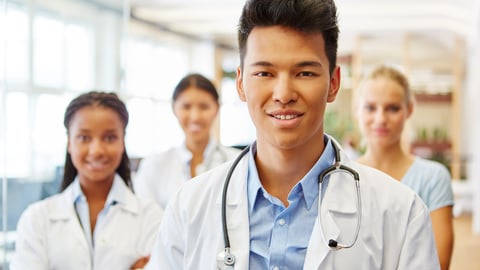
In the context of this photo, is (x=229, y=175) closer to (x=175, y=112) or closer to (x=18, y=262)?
(x=18, y=262)

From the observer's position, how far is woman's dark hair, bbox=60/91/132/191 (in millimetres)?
2201

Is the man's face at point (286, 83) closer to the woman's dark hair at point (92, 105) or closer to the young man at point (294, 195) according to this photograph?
the young man at point (294, 195)

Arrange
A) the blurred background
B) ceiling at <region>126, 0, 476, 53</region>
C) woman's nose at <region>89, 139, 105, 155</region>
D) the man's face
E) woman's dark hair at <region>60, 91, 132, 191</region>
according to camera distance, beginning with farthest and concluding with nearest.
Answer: ceiling at <region>126, 0, 476, 53</region> < the blurred background < woman's dark hair at <region>60, 91, 132, 191</region> < woman's nose at <region>89, 139, 105, 155</region> < the man's face

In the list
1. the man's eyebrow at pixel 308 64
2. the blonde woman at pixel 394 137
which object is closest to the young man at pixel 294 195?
the man's eyebrow at pixel 308 64

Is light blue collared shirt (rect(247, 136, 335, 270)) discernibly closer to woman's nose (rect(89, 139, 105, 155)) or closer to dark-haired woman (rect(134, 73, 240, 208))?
woman's nose (rect(89, 139, 105, 155))

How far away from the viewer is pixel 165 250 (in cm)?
132

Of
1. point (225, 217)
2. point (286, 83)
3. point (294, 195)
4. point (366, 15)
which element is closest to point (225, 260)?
point (225, 217)

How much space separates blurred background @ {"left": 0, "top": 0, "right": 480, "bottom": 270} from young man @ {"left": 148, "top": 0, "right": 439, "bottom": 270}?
3.95ft

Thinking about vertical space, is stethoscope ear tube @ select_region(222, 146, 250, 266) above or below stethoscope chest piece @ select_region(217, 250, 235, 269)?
above

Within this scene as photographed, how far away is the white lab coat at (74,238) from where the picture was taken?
1.97m

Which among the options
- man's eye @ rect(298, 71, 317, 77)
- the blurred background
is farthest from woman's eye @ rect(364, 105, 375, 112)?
man's eye @ rect(298, 71, 317, 77)

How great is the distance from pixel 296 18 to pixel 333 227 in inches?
17.2

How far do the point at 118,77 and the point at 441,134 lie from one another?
595cm

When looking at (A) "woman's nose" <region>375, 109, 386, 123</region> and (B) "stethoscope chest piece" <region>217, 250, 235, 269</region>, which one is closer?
(B) "stethoscope chest piece" <region>217, 250, 235, 269</region>
